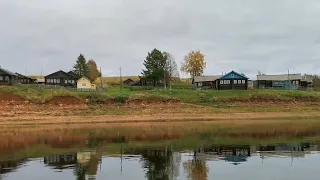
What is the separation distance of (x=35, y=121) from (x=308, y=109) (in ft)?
176

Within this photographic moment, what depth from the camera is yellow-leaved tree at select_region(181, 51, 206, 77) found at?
129875 mm

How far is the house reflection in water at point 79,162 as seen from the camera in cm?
2438

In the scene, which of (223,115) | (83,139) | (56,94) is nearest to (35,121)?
(56,94)

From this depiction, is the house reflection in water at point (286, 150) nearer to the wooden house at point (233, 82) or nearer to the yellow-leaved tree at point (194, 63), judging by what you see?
the wooden house at point (233, 82)

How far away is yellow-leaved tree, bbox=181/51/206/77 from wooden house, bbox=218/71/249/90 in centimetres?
2858

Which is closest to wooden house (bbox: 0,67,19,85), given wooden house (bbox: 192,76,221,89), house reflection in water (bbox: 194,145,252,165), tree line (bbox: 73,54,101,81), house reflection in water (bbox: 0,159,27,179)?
tree line (bbox: 73,54,101,81)

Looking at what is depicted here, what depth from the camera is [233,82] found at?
10188 cm

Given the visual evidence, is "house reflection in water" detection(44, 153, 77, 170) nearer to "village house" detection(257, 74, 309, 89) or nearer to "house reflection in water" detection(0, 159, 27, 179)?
"house reflection in water" detection(0, 159, 27, 179)

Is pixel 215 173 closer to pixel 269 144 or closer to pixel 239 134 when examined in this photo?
pixel 269 144

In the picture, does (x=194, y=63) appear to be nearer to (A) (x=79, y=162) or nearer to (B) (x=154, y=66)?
(B) (x=154, y=66)

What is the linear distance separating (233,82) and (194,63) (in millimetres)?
30217

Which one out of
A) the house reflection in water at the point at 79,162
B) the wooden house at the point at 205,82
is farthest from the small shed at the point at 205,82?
the house reflection in water at the point at 79,162

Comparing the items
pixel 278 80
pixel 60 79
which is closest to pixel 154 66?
pixel 60 79

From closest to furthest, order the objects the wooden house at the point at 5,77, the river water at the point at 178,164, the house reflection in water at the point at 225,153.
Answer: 1. the river water at the point at 178,164
2. the house reflection in water at the point at 225,153
3. the wooden house at the point at 5,77
